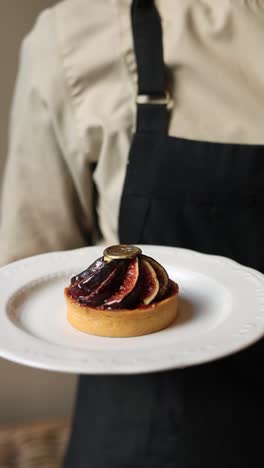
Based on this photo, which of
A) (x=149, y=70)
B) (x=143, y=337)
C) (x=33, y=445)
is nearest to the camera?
(x=143, y=337)

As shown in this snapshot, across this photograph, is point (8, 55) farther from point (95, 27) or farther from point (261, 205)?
point (261, 205)

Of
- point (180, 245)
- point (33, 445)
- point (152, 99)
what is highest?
point (152, 99)

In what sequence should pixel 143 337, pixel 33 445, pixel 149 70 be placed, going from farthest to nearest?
1. pixel 33 445
2. pixel 149 70
3. pixel 143 337

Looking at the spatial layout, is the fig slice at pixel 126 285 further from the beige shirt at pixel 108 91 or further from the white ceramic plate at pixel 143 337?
the beige shirt at pixel 108 91

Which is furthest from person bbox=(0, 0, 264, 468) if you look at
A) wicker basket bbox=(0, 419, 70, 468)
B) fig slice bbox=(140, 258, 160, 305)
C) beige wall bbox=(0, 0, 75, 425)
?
wicker basket bbox=(0, 419, 70, 468)

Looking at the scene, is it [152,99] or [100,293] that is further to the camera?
[152,99]

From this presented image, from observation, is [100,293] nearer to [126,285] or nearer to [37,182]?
[126,285]

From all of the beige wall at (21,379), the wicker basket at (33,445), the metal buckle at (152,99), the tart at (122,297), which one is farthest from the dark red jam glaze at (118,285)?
the wicker basket at (33,445)

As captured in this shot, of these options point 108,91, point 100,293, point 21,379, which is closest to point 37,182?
point 108,91

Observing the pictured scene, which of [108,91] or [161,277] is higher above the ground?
[108,91]
